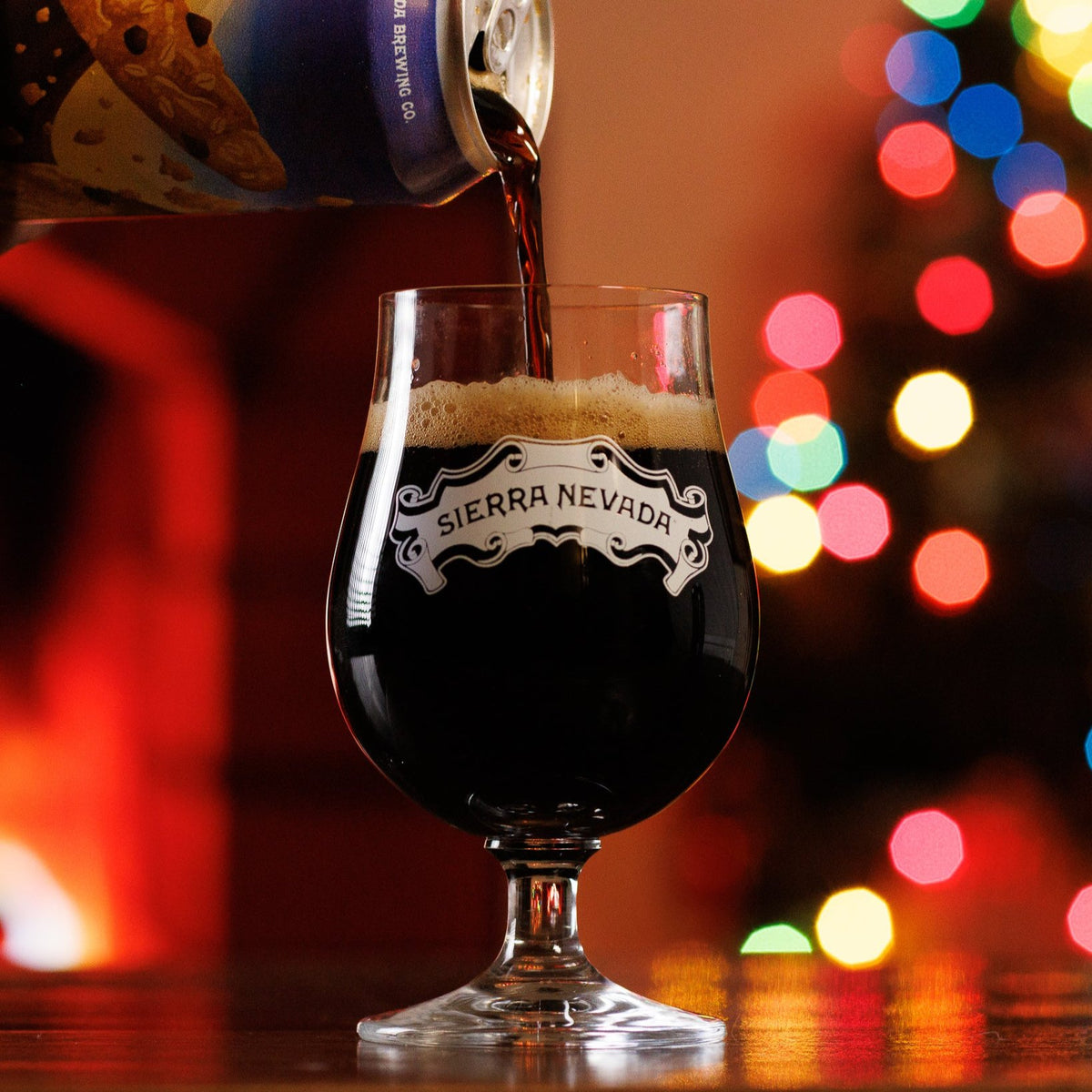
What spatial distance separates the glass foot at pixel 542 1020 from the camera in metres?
0.57

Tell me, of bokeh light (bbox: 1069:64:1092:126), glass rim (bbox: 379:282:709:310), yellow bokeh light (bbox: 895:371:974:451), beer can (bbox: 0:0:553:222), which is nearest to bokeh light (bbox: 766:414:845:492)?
yellow bokeh light (bbox: 895:371:974:451)

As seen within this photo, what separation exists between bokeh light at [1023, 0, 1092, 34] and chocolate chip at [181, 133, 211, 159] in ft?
6.93

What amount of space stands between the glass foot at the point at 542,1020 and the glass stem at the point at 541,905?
0.03 feet

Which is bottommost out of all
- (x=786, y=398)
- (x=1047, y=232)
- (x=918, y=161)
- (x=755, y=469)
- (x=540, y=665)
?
(x=540, y=665)

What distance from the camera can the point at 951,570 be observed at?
2.57 metres

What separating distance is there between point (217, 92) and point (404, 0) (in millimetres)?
101

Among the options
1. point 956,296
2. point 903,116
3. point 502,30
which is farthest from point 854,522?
point 502,30

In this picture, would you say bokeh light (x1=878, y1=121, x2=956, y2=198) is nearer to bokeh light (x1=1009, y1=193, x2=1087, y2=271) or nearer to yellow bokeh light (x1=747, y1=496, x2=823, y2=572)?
bokeh light (x1=1009, y1=193, x2=1087, y2=271)

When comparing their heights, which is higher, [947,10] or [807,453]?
[947,10]

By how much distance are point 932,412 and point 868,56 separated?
79 centimetres

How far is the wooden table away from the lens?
1.61ft

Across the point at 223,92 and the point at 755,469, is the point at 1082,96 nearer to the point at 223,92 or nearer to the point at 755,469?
the point at 755,469

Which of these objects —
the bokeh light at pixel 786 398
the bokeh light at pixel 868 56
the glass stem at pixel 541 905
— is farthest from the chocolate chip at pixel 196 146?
the bokeh light at pixel 868 56

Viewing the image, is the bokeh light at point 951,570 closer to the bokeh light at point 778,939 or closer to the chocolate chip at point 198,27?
the bokeh light at point 778,939
